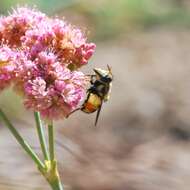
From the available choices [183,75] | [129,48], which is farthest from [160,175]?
[129,48]

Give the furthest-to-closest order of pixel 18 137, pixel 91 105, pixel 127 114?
pixel 127 114, pixel 91 105, pixel 18 137

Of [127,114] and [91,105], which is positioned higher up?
[127,114]

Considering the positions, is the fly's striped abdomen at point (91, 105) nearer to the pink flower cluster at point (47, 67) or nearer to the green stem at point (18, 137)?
the pink flower cluster at point (47, 67)

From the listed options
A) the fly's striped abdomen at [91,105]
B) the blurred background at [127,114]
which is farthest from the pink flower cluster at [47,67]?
the blurred background at [127,114]

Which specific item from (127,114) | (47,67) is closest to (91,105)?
(47,67)

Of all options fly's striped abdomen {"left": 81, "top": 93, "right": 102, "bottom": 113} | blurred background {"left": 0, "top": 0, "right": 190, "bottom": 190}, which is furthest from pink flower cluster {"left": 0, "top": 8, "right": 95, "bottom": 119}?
blurred background {"left": 0, "top": 0, "right": 190, "bottom": 190}

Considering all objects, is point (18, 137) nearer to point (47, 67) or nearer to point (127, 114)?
point (47, 67)
